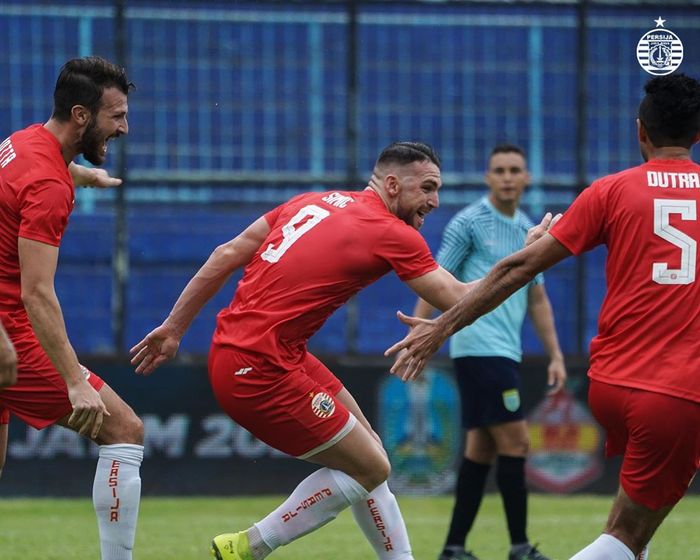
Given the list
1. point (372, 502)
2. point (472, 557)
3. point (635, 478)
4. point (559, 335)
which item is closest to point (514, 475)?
point (472, 557)

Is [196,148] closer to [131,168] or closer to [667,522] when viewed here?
[131,168]

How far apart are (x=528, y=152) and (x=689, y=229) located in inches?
337

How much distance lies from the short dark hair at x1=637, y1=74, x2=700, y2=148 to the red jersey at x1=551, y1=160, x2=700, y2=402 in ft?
0.46

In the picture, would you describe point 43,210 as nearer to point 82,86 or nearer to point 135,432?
point 82,86

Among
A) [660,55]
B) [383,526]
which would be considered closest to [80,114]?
[383,526]

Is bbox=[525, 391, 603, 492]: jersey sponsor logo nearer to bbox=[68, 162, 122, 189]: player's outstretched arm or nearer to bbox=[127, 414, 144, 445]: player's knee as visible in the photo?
bbox=[68, 162, 122, 189]: player's outstretched arm

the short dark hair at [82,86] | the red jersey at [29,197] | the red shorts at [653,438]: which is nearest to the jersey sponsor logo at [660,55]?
the red shorts at [653,438]

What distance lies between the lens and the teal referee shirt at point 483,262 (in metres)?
8.59

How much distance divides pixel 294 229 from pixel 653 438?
1.89 meters

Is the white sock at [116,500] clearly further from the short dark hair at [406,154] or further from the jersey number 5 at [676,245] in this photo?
the jersey number 5 at [676,245]

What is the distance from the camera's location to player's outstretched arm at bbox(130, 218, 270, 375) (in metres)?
6.81

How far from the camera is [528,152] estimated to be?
45.5 feet

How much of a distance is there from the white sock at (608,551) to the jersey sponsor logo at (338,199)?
73.8 inches

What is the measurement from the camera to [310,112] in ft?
45.0
